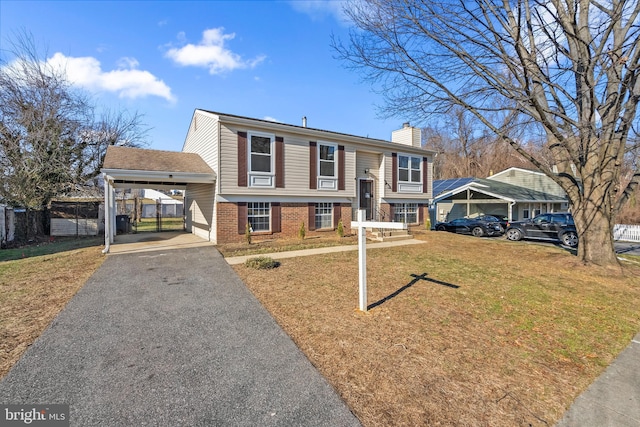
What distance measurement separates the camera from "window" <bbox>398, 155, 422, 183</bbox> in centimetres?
1689

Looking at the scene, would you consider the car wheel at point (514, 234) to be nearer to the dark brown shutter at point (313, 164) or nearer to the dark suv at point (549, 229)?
the dark suv at point (549, 229)

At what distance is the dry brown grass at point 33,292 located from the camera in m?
3.82

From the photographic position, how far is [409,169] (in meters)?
17.2

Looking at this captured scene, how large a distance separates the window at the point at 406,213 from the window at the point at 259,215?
7795mm

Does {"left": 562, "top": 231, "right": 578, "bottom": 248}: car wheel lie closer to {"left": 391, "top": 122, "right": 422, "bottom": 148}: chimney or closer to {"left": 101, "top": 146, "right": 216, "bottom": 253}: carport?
{"left": 391, "top": 122, "right": 422, "bottom": 148}: chimney

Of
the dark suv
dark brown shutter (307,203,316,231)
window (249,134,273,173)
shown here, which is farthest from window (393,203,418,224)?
window (249,134,273,173)

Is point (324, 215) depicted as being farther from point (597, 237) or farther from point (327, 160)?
point (597, 237)

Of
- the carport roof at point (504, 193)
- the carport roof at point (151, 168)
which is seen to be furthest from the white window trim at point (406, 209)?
the carport roof at point (151, 168)

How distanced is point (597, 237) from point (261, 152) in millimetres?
11729

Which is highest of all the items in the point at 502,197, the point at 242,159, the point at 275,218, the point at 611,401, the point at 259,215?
the point at 242,159

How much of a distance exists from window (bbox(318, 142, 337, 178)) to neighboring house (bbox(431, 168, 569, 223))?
10840 mm

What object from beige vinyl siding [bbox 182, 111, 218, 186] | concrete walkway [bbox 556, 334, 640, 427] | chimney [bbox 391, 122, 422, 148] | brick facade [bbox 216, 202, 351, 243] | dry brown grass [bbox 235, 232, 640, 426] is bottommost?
concrete walkway [bbox 556, 334, 640, 427]

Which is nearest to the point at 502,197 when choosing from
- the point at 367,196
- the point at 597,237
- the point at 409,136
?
the point at 409,136

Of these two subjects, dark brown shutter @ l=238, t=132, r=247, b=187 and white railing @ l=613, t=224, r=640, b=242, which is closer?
dark brown shutter @ l=238, t=132, r=247, b=187
